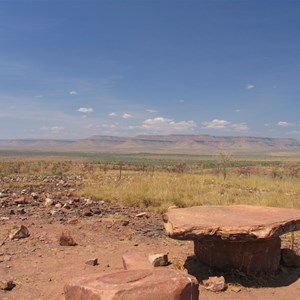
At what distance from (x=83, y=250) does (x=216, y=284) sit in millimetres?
2669

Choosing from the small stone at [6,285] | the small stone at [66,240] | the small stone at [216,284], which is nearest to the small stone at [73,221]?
the small stone at [66,240]

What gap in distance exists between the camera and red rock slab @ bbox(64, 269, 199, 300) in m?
3.40

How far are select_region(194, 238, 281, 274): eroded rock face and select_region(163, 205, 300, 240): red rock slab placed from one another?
0.30 meters

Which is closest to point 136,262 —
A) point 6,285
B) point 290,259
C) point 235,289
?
point 235,289

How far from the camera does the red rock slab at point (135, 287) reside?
3.40 m

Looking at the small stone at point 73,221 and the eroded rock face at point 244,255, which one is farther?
the small stone at point 73,221

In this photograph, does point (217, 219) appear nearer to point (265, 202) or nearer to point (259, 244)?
point (259, 244)

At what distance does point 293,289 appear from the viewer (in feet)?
17.4

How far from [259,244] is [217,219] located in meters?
0.70

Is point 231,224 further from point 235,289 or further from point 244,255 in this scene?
point 235,289

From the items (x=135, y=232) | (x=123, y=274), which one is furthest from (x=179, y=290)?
(x=135, y=232)

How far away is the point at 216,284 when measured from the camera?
5.16 meters

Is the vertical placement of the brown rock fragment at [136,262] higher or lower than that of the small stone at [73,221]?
higher

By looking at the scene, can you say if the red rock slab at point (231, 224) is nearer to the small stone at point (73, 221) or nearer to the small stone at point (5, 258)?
the small stone at point (5, 258)
